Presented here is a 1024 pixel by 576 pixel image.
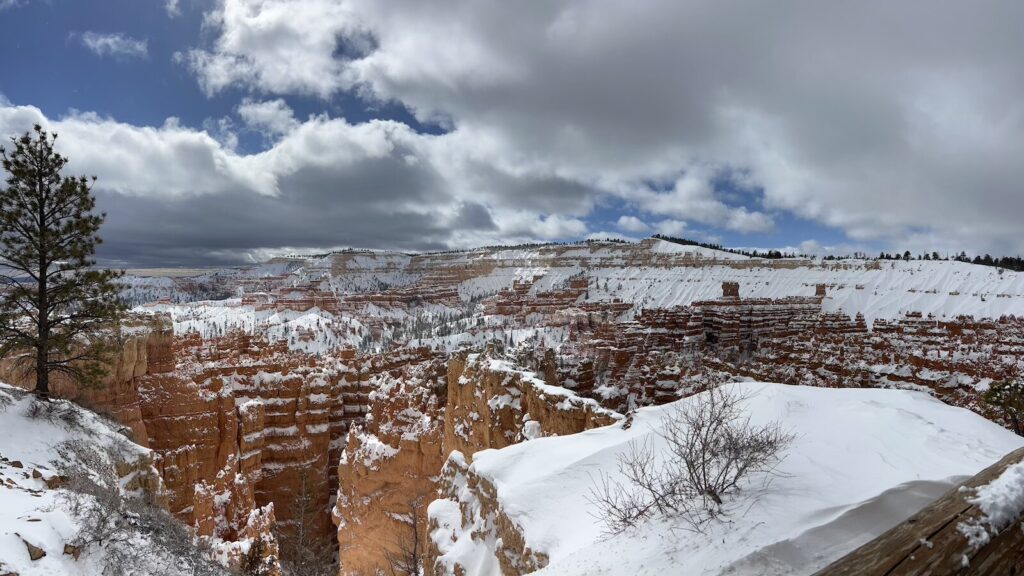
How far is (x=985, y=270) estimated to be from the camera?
103 metres

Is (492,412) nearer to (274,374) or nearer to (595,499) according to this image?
(595,499)

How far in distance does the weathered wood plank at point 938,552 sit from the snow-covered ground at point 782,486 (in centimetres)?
181

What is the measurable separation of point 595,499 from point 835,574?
453cm

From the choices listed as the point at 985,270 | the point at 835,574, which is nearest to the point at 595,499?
the point at 835,574

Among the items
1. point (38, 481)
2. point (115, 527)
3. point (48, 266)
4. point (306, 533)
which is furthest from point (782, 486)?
point (306, 533)

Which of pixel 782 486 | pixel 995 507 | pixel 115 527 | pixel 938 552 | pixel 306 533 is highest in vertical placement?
pixel 995 507

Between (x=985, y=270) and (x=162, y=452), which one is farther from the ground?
(x=985, y=270)

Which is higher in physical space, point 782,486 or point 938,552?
point 938,552

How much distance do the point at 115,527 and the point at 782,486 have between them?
915cm

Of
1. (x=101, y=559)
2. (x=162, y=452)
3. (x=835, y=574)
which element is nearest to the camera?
(x=835, y=574)

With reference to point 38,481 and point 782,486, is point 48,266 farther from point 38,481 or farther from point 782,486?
point 782,486

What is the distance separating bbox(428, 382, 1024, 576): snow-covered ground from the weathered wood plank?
181 centimetres

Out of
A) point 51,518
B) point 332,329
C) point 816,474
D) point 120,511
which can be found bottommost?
point 332,329

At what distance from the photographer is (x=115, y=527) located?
6.87 m
